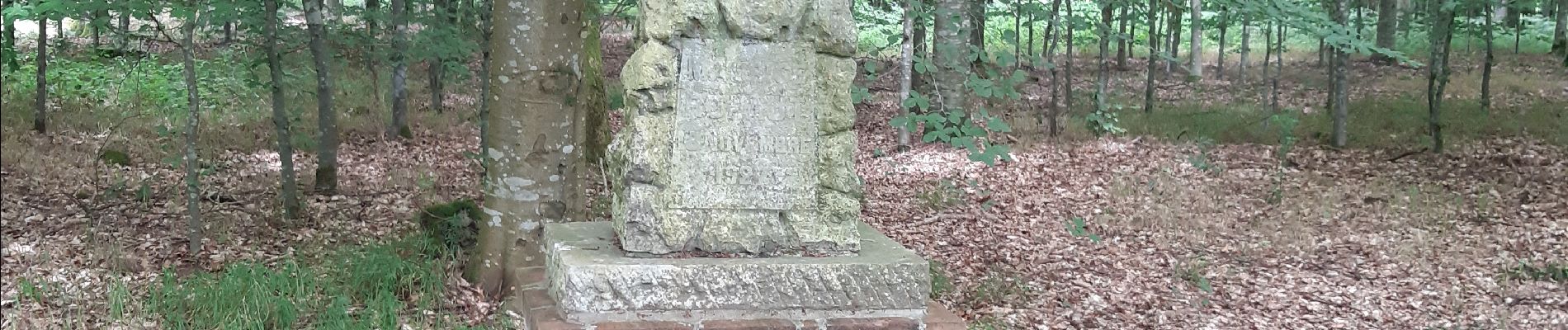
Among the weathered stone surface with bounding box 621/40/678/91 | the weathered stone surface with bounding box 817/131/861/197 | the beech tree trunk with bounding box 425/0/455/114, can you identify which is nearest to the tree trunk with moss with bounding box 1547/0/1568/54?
the beech tree trunk with bounding box 425/0/455/114

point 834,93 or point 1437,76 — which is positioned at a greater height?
point 834,93

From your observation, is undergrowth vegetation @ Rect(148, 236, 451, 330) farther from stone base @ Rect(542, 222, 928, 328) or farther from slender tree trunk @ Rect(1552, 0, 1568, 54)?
slender tree trunk @ Rect(1552, 0, 1568, 54)

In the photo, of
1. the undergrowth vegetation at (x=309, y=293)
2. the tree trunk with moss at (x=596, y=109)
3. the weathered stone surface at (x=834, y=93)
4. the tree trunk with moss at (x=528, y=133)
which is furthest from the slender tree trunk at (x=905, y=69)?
the weathered stone surface at (x=834, y=93)

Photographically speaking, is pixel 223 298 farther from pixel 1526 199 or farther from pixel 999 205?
pixel 1526 199

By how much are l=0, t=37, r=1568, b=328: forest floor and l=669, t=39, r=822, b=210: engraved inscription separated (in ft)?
6.64

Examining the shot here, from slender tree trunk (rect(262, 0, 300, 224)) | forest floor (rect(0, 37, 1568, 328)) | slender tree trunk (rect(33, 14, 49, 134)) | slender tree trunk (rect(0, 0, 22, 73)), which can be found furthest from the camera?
slender tree trunk (rect(33, 14, 49, 134))

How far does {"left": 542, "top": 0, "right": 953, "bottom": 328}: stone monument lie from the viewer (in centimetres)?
430

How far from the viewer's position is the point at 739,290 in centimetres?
431

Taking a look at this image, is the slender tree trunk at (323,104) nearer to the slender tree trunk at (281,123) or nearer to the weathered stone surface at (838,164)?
the slender tree trunk at (281,123)

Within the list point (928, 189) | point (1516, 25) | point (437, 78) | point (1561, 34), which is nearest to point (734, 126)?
point (928, 189)

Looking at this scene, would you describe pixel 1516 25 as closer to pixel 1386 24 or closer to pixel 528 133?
pixel 1386 24

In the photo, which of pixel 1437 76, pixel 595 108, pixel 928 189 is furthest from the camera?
pixel 1437 76

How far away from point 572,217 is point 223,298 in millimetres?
1859

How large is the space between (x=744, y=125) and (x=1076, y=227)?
2744mm
